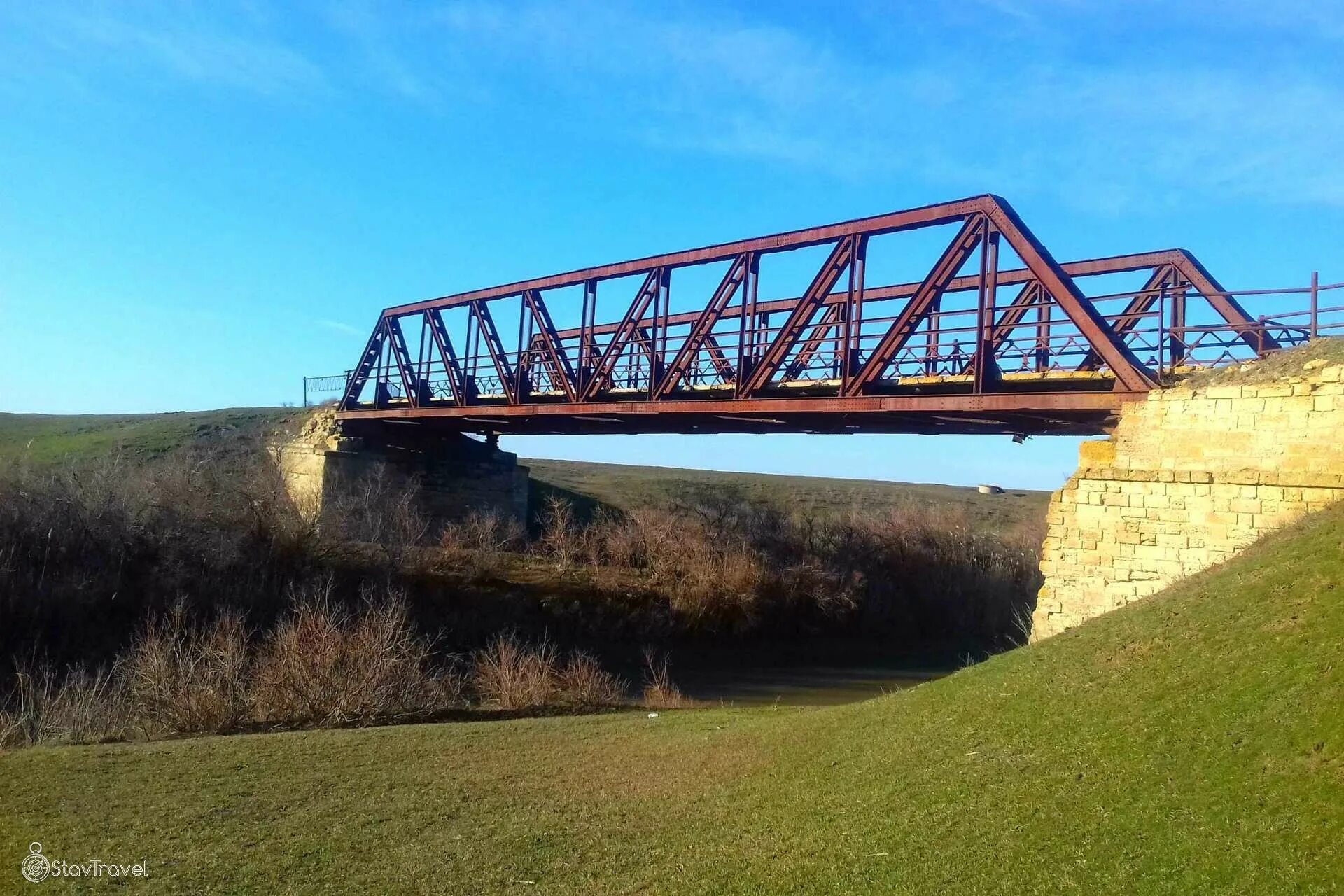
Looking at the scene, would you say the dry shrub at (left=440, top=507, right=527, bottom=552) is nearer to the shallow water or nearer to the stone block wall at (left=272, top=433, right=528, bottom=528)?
the stone block wall at (left=272, top=433, right=528, bottom=528)

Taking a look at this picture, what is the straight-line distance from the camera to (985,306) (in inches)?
750

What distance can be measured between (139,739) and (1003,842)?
14.5m

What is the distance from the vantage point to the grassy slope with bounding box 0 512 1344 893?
731 centimetres

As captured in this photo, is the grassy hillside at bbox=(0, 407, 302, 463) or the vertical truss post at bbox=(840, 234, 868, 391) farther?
the grassy hillside at bbox=(0, 407, 302, 463)

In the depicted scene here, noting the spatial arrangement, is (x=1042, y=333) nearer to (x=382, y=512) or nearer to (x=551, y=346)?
(x=551, y=346)

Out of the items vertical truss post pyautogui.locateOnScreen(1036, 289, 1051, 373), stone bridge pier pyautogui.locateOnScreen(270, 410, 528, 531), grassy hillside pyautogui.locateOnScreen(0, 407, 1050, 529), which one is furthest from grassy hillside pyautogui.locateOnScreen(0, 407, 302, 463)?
vertical truss post pyautogui.locateOnScreen(1036, 289, 1051, 373)

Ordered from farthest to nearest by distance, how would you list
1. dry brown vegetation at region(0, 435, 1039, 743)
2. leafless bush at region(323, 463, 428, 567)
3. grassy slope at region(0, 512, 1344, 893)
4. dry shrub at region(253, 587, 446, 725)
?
leafless bush at region(323, 463, 428, 567)
dry brown vegetation at region(0, 435, 1039, 743)
dry shrub at region(253, 587, 446, 725)
grassy slope at region(0, 512, 1344, 893)

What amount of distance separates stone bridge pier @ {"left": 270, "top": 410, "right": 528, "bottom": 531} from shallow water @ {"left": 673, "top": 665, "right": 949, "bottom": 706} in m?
12.3

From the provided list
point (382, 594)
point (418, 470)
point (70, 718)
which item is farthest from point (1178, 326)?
point (418, 470)

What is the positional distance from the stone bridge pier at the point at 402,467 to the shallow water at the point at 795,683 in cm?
1229

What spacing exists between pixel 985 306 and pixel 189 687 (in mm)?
16495

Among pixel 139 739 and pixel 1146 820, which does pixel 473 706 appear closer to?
pixel 139 739

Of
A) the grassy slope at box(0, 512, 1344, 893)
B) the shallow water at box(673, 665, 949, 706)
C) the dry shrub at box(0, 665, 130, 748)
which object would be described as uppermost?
the grassy slope at box(0, 512, 1344, 893)

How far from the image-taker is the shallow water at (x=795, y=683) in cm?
3070
